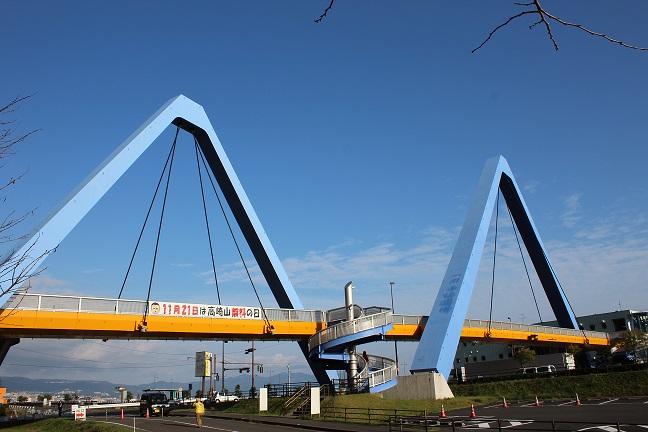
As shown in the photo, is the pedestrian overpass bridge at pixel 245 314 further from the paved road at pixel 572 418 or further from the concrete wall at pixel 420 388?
the paved road at pixel 572 418

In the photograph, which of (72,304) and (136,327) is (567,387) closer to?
(136,327)

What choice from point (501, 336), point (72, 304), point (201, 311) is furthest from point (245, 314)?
point (501, 336)

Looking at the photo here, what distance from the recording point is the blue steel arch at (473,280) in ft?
119

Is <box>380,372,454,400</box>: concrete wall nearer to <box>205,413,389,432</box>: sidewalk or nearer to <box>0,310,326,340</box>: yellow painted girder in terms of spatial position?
<box>0,310,326,340</box>: yellow painted girder

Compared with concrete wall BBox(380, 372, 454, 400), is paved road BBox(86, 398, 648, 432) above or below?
below

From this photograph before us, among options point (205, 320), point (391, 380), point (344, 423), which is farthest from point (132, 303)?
point (391, 380)

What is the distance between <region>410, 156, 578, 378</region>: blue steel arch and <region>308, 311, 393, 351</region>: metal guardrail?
3.59 metres

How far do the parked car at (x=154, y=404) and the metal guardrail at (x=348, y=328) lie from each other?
46.4ft

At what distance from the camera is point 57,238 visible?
27.3m

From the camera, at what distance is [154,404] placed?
4262 centimetres

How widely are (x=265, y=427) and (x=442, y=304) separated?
61.0 feet

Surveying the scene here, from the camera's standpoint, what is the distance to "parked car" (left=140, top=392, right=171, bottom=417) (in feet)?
136

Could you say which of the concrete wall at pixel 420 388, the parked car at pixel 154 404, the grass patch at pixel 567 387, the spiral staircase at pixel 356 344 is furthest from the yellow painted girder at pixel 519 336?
the parked car at pixel 154 404

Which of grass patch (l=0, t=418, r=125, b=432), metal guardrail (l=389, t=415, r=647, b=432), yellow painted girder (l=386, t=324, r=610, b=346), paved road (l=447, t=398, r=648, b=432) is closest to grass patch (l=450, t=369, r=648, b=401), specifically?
yellow painted girder (l=386, t=324, r=610, b=346)
